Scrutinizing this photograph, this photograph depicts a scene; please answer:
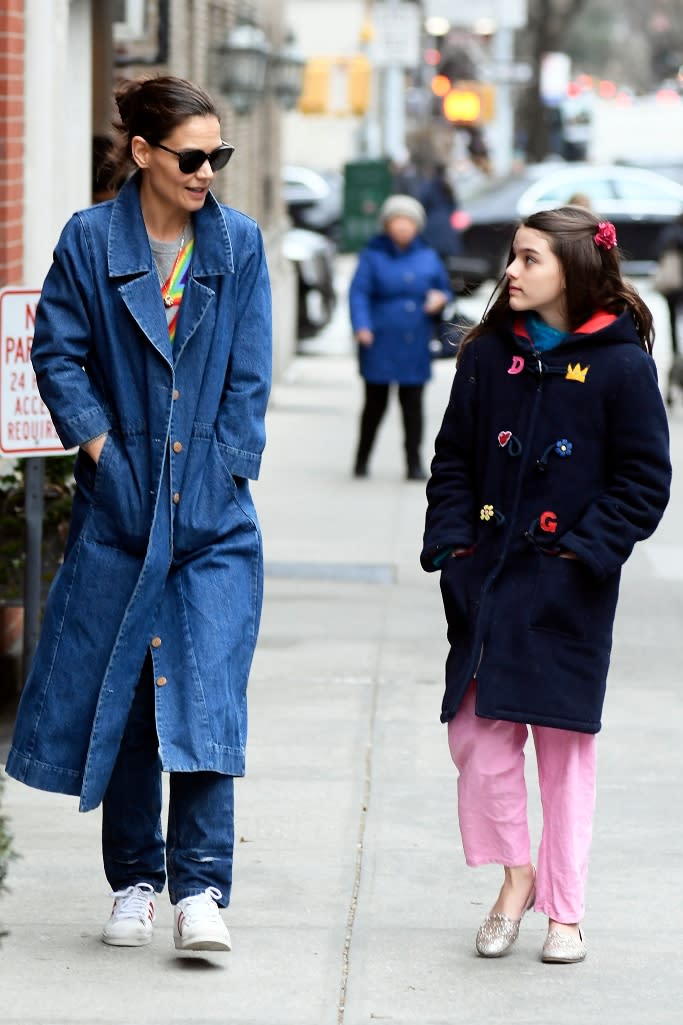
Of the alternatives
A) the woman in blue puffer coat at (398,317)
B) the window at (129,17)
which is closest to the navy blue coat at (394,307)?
the woman in blue puffer coat at (398,317)

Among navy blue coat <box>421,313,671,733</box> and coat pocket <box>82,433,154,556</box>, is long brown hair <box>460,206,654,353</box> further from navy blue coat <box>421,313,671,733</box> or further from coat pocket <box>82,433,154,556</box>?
coat pocket <box>82,433,154,556</box>

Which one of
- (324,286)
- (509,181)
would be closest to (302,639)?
(324,286)

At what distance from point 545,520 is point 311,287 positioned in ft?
54.1

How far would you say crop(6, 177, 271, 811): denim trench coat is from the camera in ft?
14.9

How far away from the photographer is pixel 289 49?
21000 mm

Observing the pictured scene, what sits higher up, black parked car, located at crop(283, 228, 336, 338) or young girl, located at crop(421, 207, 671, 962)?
young girl, located at crop(421, 207, 671, 962)

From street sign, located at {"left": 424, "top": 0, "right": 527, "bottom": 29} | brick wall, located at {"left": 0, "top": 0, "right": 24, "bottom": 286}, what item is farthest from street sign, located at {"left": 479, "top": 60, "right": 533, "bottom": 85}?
brick wall, located at {"left": 0, "top": 0, "right": 24, "bottom": 286}

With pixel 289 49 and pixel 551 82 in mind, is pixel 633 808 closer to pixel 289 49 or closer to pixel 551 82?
pixel 289 49

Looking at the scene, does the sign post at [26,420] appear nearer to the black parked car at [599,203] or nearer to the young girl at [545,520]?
the young girl at [545,520]

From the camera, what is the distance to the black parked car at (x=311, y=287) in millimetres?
20750

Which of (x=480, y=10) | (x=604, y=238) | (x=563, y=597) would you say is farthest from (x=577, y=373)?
(x=480, y=10)

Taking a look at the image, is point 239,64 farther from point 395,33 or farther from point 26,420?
point 395,33

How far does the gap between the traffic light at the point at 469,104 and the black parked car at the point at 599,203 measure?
1941 cm

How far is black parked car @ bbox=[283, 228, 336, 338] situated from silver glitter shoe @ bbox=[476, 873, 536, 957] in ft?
52.8
